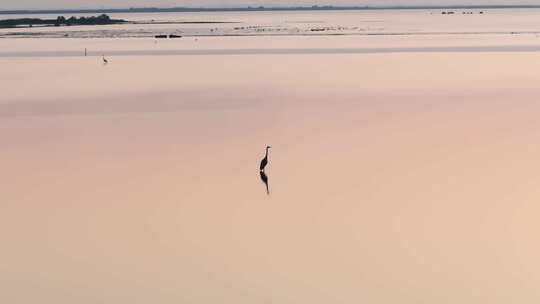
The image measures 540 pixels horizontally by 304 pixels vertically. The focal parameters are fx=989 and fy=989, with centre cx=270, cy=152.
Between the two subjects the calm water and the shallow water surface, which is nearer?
the shallow water surface

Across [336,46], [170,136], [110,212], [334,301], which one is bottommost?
[334,301]

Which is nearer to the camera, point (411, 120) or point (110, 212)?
point (110, 212)

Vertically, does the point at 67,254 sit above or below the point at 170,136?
below

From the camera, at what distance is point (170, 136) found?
2058cm

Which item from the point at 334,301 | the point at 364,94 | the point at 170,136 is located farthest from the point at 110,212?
the point at 364,94

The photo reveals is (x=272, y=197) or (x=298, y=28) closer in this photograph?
(x=272, y=197)

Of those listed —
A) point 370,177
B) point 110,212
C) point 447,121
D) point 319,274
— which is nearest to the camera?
point 319,274

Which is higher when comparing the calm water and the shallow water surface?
the calm water

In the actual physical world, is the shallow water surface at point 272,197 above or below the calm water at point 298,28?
below

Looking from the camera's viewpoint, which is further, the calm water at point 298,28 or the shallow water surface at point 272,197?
the calm water at point 298,28

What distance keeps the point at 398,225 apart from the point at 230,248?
2189 millimetres

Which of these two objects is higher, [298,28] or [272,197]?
[298,28]

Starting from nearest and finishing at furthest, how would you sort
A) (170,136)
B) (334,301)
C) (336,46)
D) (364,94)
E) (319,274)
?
(334,301) < (319,274) < (170,136) < (364,94) < (336,46)

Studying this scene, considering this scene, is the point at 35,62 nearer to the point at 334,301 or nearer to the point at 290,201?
the point at 290,201
